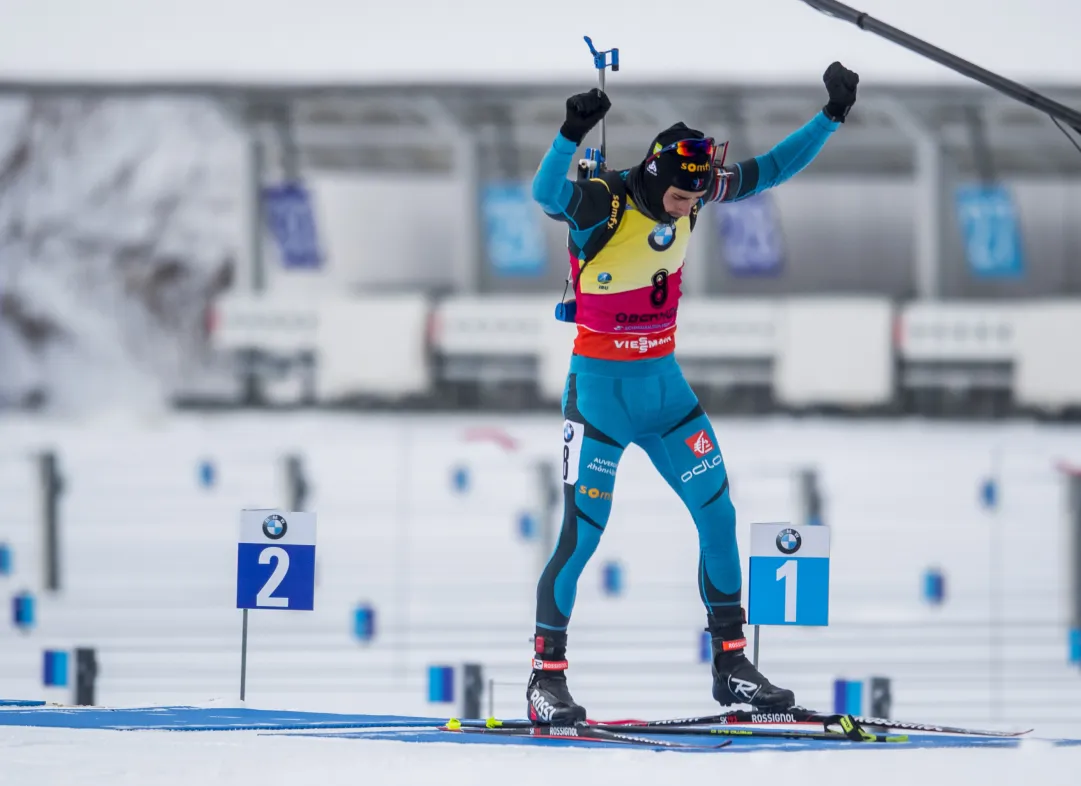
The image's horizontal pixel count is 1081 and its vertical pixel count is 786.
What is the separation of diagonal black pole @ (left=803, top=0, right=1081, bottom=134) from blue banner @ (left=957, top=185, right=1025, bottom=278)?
18576mm

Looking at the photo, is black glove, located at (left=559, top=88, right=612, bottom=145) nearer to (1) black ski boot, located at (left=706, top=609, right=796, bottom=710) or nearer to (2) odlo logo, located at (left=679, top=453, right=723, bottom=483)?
(2) odlo logo, located at (left=679, top=453, right=723, bottom=483)

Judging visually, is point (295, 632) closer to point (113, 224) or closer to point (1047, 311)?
point (1047, 311)

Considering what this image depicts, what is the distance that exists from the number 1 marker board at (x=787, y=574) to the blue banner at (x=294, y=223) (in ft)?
67.6

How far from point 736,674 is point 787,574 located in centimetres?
39

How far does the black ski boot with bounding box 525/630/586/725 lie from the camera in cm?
471

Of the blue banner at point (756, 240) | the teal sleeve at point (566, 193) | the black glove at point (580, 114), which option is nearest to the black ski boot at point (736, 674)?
the teal sleeve at point (566, 193)

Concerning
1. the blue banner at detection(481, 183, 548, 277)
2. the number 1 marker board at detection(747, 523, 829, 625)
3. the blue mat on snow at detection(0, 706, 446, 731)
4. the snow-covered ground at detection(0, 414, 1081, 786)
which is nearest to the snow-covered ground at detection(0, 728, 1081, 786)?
the snow-covered ground at detection(0, 414, 1081, 786)

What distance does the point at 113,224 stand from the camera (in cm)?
6788

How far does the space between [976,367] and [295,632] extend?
51.4 feet

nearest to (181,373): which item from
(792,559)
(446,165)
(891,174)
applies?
(446,165)

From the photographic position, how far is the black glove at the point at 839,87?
5098 mm

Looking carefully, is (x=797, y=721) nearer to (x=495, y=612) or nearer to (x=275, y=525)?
(x=275, y=525)

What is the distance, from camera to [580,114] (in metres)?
4.53

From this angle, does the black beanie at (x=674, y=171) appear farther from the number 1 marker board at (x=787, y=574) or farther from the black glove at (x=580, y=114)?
the number 1 marker board at (x=787, y=574)
